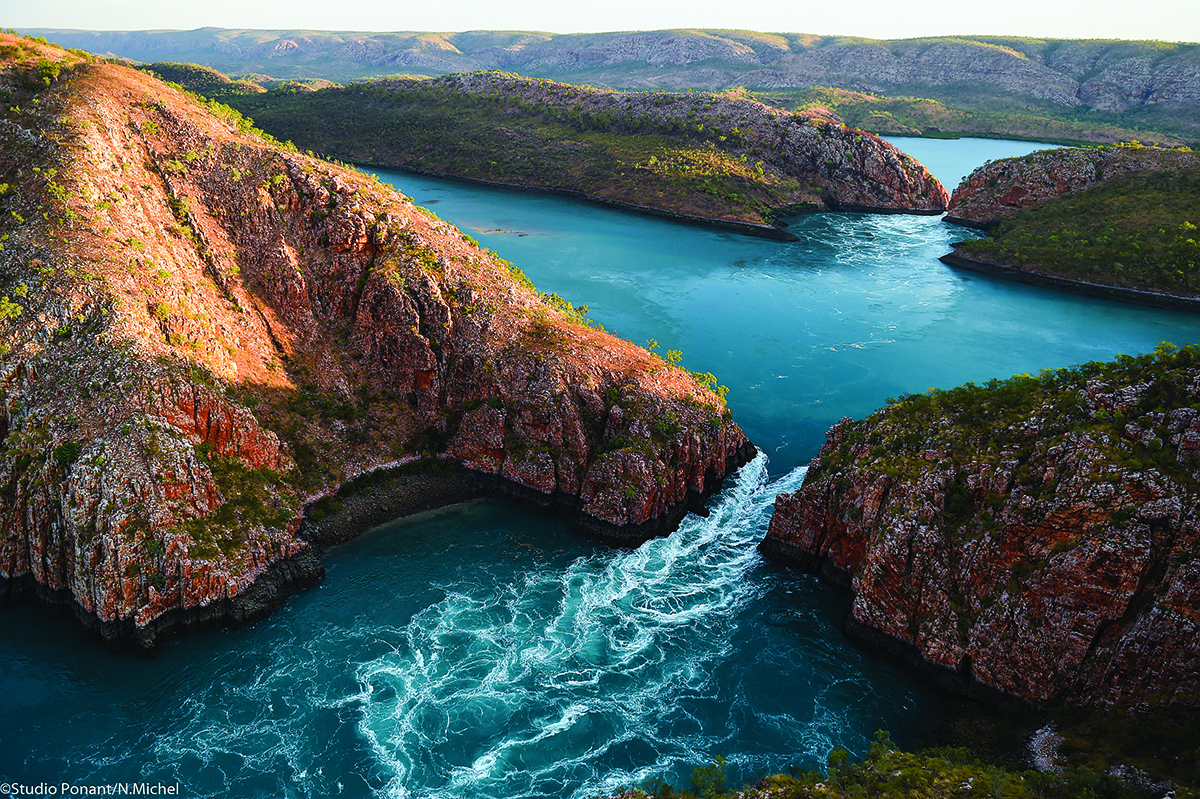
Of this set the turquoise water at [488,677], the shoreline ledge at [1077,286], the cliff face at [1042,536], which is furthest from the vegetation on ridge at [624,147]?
the cliff face at [1042,536]

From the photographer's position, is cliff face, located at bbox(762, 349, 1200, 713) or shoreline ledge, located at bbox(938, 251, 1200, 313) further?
shoreline ledge, located at bbox(938, 251, 1200, 313)

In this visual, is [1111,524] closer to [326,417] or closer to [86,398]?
[326,417]

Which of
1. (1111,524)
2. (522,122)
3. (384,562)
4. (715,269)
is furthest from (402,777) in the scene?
(522,122)

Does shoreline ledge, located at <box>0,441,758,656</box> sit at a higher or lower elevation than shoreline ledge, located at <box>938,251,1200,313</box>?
lower

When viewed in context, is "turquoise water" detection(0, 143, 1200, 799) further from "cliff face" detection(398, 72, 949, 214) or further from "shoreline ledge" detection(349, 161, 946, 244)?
"cliff face" detection(398, 72, 949, 214)

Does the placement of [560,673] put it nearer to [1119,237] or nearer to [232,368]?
[232,368]

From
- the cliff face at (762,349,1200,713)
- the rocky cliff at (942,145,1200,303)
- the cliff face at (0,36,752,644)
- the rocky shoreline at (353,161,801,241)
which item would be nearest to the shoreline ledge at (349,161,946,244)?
the rocky shoreline at (353,161,801,241)

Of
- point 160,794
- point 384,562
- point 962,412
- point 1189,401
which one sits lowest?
point 160,794

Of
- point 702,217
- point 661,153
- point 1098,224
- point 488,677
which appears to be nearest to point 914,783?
point 488,677
